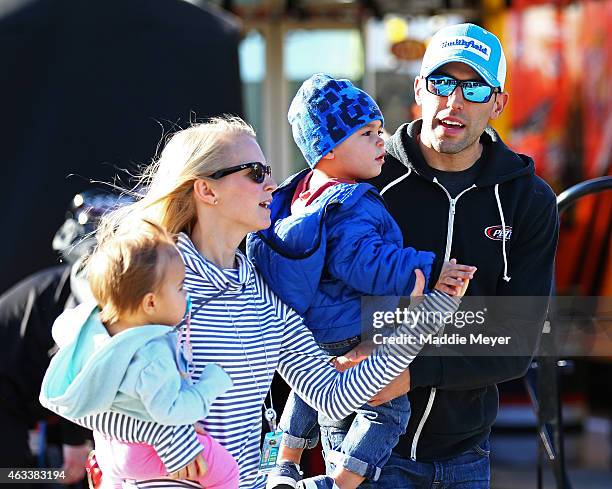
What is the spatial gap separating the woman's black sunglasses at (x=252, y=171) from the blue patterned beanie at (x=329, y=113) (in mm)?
318

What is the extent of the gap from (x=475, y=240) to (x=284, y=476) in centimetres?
78

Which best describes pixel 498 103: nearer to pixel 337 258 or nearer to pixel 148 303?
pixel 337 258

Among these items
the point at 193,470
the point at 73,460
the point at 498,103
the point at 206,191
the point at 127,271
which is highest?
the point at 498,103

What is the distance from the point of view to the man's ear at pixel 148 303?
7.32ft

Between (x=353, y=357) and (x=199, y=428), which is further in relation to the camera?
(x=353, y=357)

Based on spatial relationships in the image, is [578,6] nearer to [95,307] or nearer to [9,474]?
[9,474]

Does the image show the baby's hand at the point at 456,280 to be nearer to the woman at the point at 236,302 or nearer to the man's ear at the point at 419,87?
the woman at the point at 236,302

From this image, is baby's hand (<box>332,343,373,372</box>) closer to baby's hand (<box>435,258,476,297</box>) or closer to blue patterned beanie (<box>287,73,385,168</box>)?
baby's hand (<box>435,258,476,297</box>)

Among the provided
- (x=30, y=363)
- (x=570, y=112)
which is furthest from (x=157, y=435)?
(x=570, y=112)

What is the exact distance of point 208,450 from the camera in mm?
2270

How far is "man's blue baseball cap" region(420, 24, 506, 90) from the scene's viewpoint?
283 cm

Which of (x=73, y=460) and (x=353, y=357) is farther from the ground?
(x=353, y=357)

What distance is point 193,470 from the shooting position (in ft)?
7.33

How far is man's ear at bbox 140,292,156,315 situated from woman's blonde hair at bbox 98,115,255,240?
24 cm
